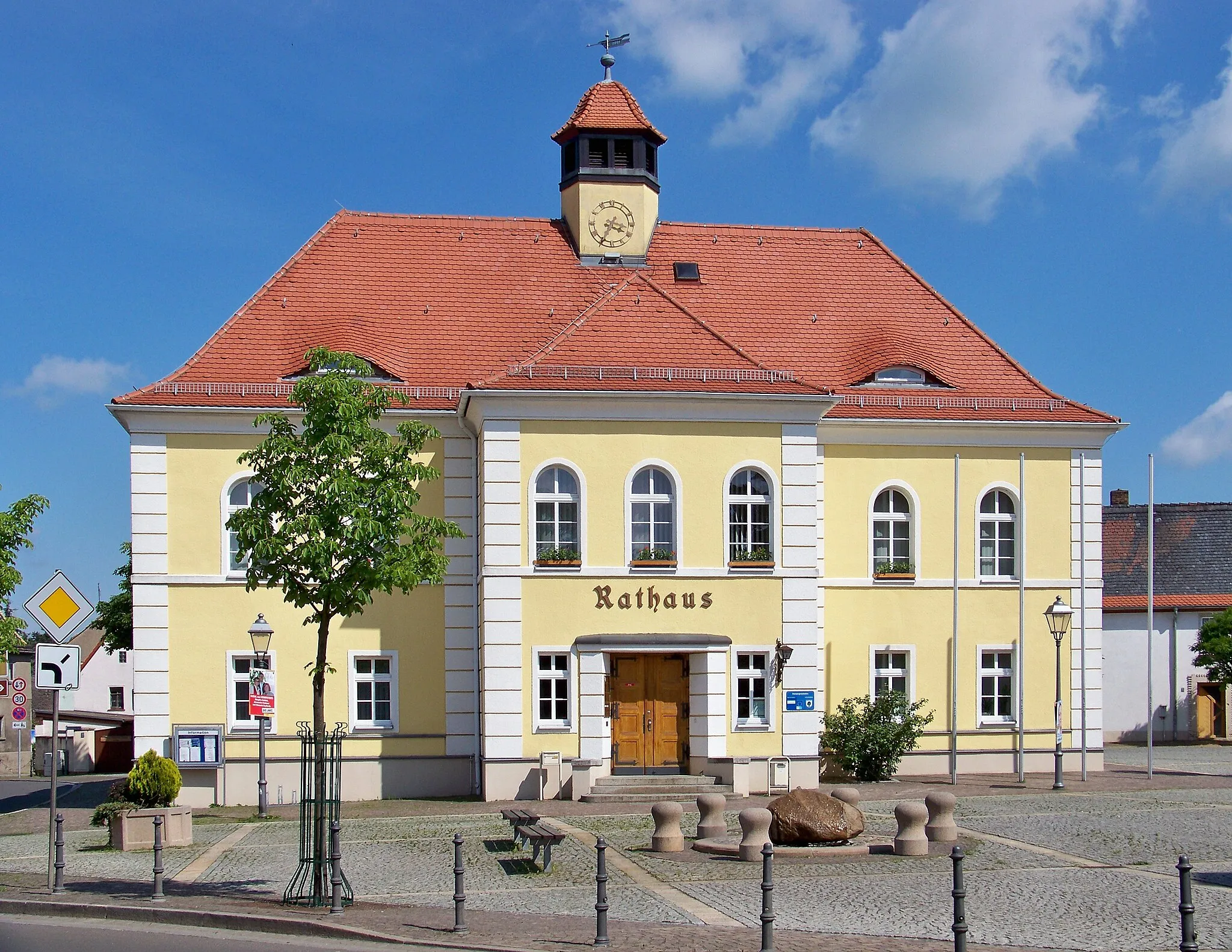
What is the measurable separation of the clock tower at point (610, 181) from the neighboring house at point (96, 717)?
58.6ft

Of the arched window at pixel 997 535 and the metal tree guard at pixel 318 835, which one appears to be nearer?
the metal tree guard at pixel 318 835

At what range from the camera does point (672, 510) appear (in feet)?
86.2

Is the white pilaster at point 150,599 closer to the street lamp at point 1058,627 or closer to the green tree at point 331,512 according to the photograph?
the green tree at point 331,512

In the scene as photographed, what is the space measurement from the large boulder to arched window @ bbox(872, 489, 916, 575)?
10.7 metres

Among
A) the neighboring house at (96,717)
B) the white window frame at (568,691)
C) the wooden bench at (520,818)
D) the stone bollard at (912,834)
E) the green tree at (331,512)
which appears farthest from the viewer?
the neighboring house at (96,717)

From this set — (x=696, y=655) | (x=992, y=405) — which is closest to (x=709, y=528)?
(x=696, y=655)

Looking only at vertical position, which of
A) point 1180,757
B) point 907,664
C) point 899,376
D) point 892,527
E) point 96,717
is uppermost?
point 899,376

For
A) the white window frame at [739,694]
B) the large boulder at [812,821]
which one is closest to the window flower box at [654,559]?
the white window frame at [739,694]

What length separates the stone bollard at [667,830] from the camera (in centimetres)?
1892

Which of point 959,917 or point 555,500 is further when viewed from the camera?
point 555,500

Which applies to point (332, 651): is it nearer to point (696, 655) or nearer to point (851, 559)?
point (696, 655)

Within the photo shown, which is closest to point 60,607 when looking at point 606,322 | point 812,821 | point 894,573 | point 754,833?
point 754,833

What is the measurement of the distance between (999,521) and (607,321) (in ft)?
29.4

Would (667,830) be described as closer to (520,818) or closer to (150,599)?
(520,818)
